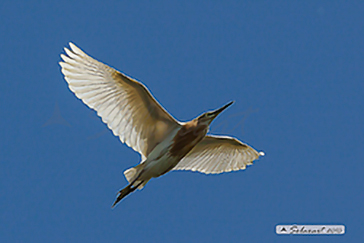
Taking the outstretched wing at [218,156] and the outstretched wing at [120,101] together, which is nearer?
the outstretched wing at [120,101]

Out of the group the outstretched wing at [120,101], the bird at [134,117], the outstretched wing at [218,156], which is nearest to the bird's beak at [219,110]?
the bird at [134,117]

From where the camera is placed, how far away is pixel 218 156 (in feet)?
36.4

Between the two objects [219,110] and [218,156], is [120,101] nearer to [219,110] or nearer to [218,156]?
[219,110]

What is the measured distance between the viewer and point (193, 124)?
31.1 ft

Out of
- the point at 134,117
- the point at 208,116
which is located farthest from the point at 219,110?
the point at 134,117

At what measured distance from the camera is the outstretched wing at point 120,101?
347 inches

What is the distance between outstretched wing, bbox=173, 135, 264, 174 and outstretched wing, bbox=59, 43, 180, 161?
1.37 metres

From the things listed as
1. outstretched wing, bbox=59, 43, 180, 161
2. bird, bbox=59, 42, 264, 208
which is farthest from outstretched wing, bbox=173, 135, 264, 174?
outstretched wing, bbox=59, 43, 180, 161

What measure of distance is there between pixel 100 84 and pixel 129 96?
0.57m

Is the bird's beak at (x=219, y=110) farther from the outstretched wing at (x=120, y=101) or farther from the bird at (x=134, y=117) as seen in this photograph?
the outstretched wing at (x=120, y=101)

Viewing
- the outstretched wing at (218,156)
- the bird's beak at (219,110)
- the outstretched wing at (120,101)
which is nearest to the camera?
the outstretched wing at (120,101)

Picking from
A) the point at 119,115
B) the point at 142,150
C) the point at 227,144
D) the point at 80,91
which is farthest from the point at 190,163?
the point at 80,91

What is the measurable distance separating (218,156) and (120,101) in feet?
9.33

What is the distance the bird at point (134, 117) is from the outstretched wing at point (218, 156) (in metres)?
1.10
